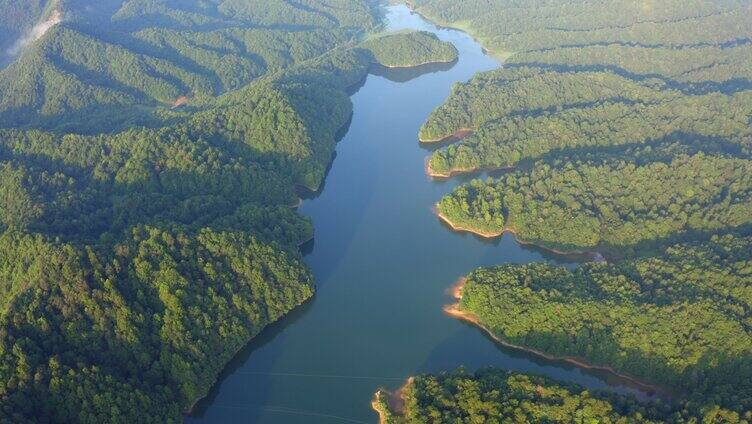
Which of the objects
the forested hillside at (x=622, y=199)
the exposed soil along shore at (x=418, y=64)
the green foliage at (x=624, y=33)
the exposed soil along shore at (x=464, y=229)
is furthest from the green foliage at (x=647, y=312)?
the exposed soil along shore at (x=418, y=64)

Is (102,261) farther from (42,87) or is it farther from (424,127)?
(42,87)

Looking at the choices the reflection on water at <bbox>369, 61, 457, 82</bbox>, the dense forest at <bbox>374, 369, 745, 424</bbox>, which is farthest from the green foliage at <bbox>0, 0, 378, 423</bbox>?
the dense forest at <bbox>374, 369, 745, 424</bbox>

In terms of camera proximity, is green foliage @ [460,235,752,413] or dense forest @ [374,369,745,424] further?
green foliage @ [460,235,752,413]

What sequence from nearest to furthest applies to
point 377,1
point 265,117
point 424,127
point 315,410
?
point 315,410 < point 265,117 < point 424,127 < point 377,1

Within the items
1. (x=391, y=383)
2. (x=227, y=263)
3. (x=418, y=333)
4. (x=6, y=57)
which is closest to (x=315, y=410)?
(x=391, y=383)

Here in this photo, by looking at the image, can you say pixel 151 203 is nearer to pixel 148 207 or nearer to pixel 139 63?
pixel 148 207

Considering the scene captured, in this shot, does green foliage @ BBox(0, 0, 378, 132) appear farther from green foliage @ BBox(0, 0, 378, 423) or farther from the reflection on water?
the reflection on water

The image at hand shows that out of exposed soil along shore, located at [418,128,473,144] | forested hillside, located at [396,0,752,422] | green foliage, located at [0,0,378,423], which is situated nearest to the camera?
green foliage, located at [0,0,378,423]

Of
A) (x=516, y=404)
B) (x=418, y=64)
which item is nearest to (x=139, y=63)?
(x=418, y=64)
